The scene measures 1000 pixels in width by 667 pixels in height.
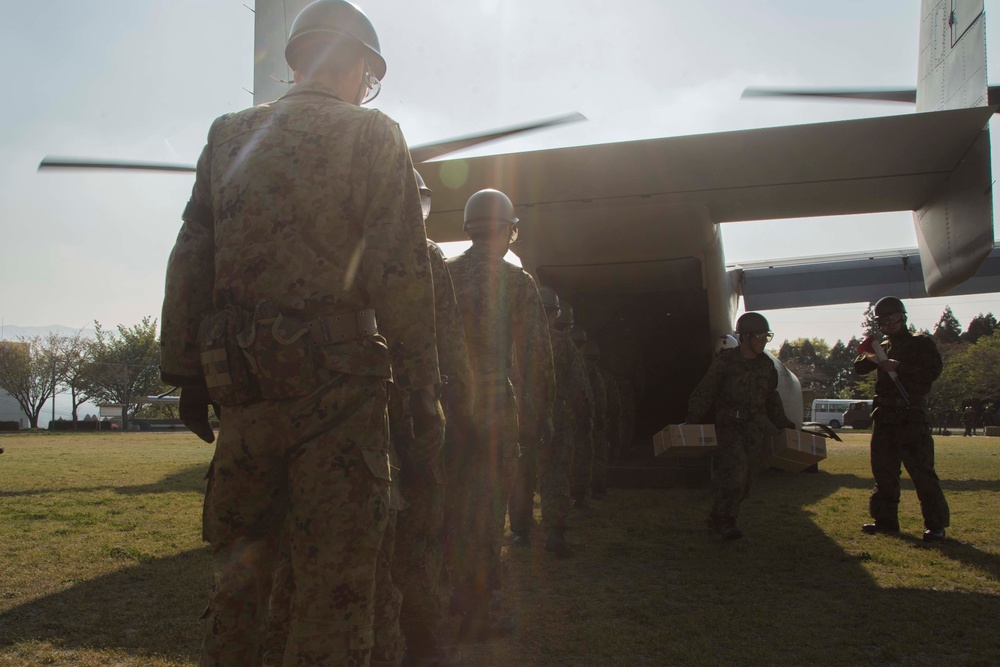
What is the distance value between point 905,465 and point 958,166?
2716 millimetres

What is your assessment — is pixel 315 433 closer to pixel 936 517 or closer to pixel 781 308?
pixel 936 517

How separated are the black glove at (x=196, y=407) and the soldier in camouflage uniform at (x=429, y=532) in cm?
79

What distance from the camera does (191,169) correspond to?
9109mm

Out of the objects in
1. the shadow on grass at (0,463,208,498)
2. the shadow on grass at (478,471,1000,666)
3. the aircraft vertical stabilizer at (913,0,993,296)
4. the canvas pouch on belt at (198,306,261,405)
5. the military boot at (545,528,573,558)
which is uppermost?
the aircraft vertical stabilizer at (913,0,993,296)

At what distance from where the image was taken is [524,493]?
5996 millimetres

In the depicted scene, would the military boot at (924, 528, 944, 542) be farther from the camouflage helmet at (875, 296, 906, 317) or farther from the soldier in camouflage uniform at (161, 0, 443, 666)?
the soldier in camouflage uniform at (161, 0, 443, 666)

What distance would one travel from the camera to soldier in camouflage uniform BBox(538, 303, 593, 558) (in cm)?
570

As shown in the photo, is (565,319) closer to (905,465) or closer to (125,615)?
(905,465)

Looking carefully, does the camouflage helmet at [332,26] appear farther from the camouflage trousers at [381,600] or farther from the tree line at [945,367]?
the tree line at [945,367]

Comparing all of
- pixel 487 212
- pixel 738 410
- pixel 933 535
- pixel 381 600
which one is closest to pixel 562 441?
pixel 738 410

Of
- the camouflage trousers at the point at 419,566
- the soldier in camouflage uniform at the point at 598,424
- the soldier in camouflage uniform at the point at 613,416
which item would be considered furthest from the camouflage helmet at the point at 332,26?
the soldier in camouflage uniform at the point at 613,416

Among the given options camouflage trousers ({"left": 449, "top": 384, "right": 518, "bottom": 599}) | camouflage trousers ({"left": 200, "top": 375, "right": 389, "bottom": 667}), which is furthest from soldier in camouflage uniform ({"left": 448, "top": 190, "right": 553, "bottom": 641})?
camouflage trousers ({"left": 200, "top": 375, "right": 389, "bottom": 667})

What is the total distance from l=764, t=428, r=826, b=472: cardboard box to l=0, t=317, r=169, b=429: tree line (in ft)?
189

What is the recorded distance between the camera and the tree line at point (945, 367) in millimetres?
54572
